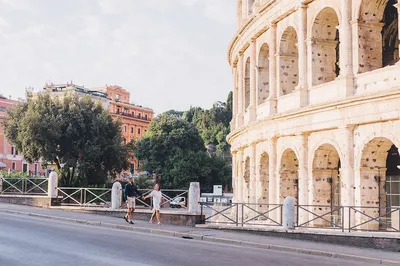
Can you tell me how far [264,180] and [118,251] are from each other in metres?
14.1

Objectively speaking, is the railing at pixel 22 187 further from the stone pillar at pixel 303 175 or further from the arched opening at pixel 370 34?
the arched opening at pixel 370 34

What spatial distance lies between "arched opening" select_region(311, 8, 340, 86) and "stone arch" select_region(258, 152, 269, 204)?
518cm

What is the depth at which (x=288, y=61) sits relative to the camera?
80.7 ft

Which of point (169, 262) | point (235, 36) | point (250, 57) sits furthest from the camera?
point (235, 36)

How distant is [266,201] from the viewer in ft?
85.3

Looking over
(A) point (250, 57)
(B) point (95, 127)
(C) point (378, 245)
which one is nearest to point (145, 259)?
(C) point (378, 245)

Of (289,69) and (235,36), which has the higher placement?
(235,36)

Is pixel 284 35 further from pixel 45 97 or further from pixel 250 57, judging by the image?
pixel 45 97

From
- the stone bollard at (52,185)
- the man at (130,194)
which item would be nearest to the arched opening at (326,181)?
the man at (130,194)

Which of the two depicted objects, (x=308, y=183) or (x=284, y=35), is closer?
(x=308, y=183)

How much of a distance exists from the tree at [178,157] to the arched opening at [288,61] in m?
34.2

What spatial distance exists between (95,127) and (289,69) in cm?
1869

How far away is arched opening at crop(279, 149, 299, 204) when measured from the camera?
24.1 m

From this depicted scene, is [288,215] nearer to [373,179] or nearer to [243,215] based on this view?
[373,179]
